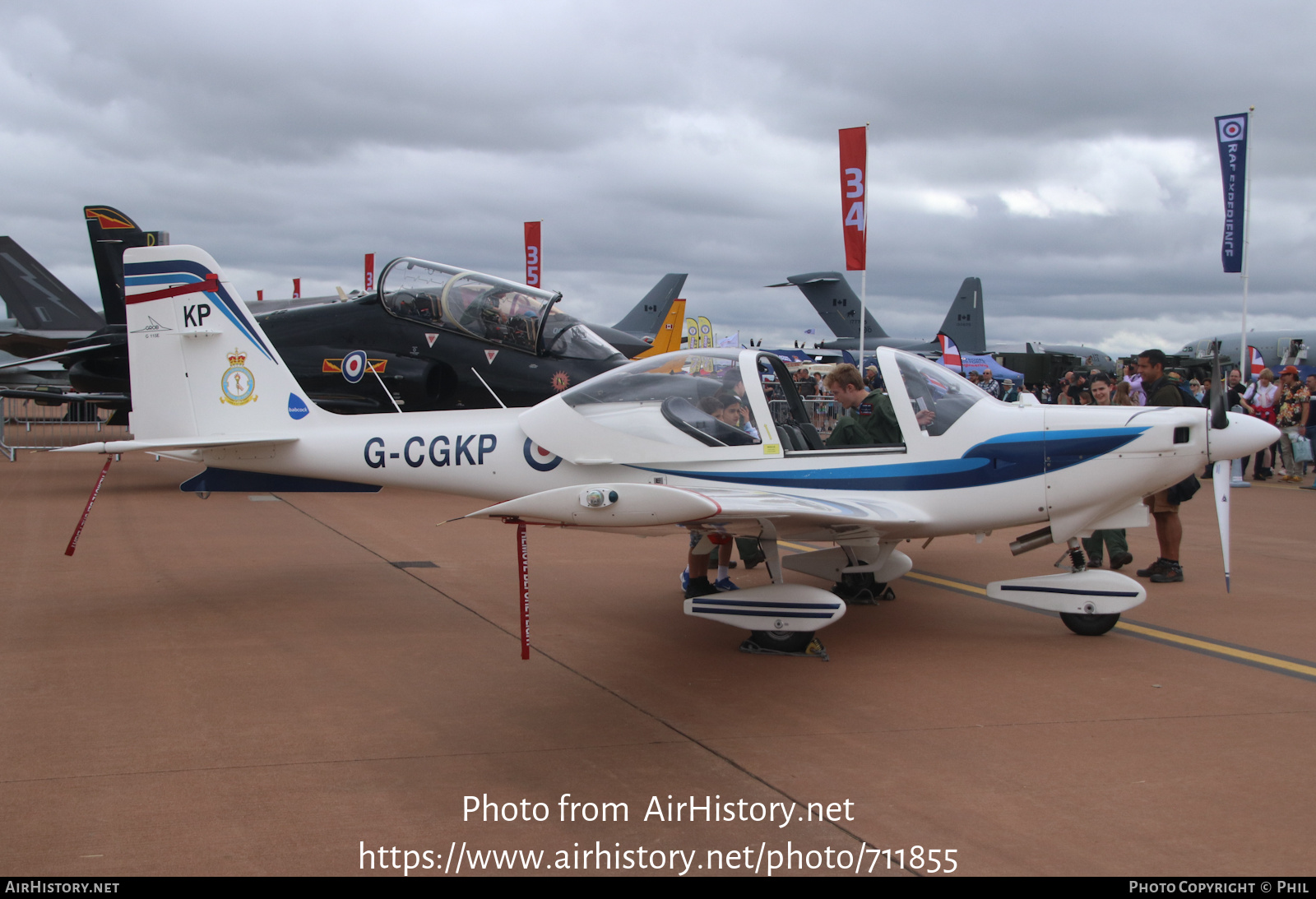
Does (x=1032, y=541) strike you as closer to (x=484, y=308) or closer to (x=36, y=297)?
(x=484, y=308)

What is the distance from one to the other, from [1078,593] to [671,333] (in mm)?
17914

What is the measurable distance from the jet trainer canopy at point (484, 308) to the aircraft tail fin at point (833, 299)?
1339 inches

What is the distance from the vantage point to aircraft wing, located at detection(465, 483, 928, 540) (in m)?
4.26

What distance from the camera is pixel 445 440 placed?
6.59 meters

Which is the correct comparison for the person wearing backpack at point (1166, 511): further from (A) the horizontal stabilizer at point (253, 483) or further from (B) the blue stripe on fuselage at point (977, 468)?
(A) the horizontal stabilizer at point (253, 483)

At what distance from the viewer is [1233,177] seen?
13.6 m

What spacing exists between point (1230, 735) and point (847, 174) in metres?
11.8

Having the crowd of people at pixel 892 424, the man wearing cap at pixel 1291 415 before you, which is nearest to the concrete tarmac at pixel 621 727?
the crowd of people at pixel 892 424

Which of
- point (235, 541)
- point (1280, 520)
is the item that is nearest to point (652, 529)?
point (235, 541)

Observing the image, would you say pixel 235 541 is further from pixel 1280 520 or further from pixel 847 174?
pixel 1280 520

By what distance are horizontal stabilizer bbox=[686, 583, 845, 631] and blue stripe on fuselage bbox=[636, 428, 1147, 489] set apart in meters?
0.73

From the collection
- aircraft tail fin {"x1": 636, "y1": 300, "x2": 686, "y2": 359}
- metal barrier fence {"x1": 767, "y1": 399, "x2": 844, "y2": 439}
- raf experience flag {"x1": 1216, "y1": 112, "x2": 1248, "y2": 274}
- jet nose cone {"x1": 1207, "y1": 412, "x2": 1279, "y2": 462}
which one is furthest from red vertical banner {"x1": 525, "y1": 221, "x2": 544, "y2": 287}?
jet nose cone {"x1": 1207, "y1": 412, "x2": 1279, "y2": 462}

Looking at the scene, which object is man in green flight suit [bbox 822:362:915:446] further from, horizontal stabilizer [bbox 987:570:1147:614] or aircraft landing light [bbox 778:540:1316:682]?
aircraft landing light [bbox 778:540:1316:682]

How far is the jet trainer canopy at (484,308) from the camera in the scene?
10969 millimetres
